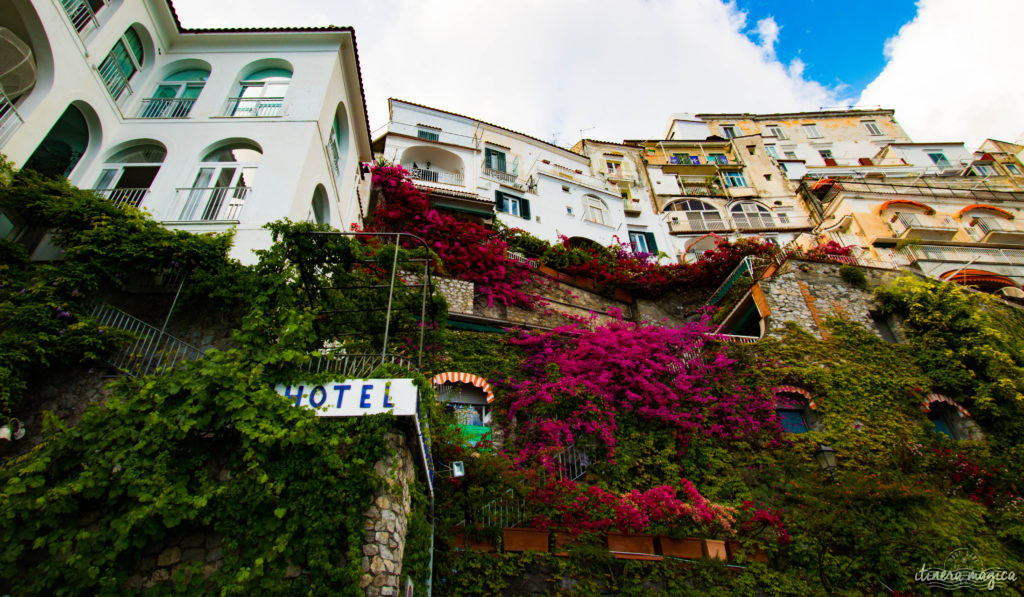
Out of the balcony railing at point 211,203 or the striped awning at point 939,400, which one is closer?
the balcony railing at point 211,203

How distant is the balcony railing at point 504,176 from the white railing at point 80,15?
575 inches

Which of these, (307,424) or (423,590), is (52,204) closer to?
(307,424)

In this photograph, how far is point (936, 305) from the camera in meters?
13.5

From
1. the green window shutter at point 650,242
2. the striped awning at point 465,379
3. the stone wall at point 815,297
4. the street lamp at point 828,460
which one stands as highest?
the green window shutter at point 650,242

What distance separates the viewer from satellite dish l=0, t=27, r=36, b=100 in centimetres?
890

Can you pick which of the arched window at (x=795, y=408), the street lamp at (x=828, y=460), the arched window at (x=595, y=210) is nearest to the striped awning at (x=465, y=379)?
the street lamp at (x=828, y=460)

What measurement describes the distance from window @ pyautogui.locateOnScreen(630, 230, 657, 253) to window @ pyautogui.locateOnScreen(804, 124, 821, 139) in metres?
21.0

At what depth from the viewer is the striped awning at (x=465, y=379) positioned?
11.4 metres

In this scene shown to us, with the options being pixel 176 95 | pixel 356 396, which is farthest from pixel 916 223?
pixel 176 95

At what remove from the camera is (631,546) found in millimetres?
7648

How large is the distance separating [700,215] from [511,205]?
11.5m

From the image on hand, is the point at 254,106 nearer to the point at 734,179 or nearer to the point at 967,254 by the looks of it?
the point at 734,179

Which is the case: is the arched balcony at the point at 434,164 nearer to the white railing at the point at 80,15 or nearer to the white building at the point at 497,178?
the white building at the point at 497,178

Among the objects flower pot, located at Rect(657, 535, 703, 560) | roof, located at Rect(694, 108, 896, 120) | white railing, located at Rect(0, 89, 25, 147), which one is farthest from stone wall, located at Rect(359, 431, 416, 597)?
roof, located at Rect(694, 108, 896, 120)
